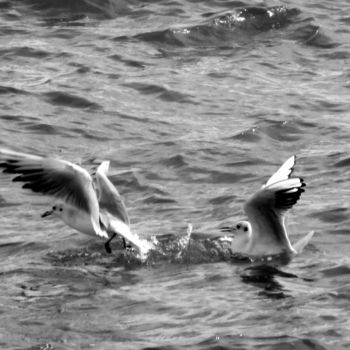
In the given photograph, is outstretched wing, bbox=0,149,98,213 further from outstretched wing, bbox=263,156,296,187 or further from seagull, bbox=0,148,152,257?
outstretched wing, bbox=263,156,296,187

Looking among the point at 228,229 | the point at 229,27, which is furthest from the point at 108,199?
the point at 229,27

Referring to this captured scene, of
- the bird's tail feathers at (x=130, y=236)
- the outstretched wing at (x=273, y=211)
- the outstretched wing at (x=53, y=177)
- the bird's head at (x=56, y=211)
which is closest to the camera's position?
the outstretched wing at (x=53, y=177)

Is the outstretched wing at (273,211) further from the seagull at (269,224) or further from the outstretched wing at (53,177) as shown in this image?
the outstretched wing at (53,177)

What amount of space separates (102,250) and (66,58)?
6365 mm

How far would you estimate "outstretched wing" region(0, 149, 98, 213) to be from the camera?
1012 centimetres

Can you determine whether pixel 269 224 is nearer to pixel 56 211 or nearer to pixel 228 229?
pixel 228 229

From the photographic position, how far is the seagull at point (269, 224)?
10469 mm

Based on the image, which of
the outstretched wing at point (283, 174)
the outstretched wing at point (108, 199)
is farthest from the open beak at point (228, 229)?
the outstretched wing at point (108, 199)

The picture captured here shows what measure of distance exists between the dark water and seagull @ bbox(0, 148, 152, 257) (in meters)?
0.26

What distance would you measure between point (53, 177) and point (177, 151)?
364cm

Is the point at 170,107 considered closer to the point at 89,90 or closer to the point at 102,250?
the point at 89,90

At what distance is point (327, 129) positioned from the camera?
1464 centimetres

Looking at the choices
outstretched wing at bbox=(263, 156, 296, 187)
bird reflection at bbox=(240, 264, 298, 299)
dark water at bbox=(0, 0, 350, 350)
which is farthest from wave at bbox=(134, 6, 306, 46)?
bird reflection at bbox=(240, 264, 298, 299)

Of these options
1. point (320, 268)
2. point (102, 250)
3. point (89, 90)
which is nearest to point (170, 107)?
point (89, 90)
